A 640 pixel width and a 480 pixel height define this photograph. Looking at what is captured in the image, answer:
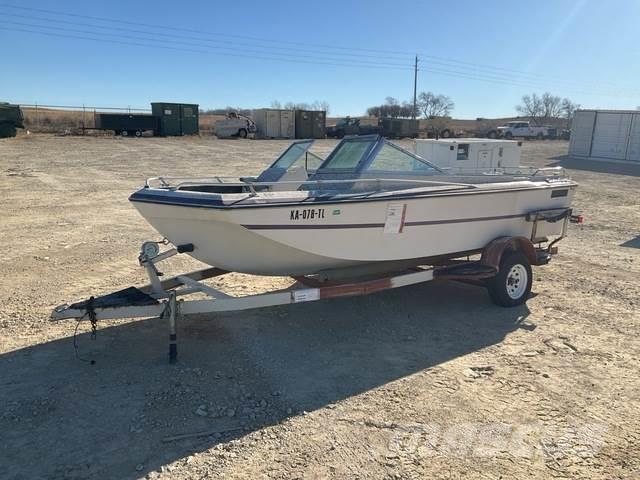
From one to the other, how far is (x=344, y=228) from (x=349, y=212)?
0.15m

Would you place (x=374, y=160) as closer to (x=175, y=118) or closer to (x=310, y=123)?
(x=175, y=118)

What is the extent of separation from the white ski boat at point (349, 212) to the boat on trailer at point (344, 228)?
0.4 inches

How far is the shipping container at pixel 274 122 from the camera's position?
39.4m

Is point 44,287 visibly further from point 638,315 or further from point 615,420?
point 638,315

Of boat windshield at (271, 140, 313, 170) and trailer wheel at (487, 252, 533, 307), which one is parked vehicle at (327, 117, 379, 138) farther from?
trailer wheel at (487, 252, 533, 307)

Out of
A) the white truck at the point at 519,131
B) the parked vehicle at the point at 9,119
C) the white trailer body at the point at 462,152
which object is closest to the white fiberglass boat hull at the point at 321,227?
the white trailer body at the point at 462,152

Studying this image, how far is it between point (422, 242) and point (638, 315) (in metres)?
2.34

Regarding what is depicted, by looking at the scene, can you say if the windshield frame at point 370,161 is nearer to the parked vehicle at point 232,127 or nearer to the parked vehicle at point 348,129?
the parked vehicle at point 232,127

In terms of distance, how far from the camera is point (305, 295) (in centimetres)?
431

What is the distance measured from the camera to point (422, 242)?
16.2 ft

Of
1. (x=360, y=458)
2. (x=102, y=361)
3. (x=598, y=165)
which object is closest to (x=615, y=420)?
(x=360, y=458)

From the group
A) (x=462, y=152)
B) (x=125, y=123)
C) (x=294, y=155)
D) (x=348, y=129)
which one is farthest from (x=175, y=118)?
(x=294, y=155)

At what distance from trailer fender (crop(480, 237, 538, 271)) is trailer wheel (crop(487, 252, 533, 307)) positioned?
5cm

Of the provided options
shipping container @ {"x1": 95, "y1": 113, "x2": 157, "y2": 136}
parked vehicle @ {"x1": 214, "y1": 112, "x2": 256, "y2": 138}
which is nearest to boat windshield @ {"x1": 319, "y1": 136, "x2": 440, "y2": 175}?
shipping container @ {"x1": 95, "y1": 113, "x2": 157, "y2": 136}
